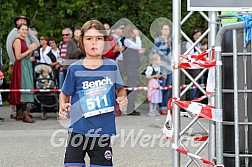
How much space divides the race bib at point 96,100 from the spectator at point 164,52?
26.8ft

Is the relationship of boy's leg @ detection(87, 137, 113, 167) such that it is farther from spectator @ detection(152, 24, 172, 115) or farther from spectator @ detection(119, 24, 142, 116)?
spectator @ detection(152, 24, 172, 115)

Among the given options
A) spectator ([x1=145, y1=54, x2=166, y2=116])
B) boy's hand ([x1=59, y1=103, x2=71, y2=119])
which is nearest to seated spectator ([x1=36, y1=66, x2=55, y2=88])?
spectator ([x1=145, y1=54, x2=166, y2=116])

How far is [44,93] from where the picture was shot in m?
13.9

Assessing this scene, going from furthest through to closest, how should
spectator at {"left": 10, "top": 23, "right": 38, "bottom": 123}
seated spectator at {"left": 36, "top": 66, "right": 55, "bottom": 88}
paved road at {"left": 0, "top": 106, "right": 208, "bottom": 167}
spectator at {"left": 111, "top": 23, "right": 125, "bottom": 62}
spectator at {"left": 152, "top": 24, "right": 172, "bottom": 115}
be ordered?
1. spectator at {"left": 152, "top": 24, "right": 172, "bottom": 115}
2. seated spectator at {"left": 36, "top": 66, "right": 55, "bottom": 88}
3. spectator at {"left": 111, "top": 23, "right": 125, "bottom": 62}
4. spectator at {"left": 10, "top": 23, "right": 38, "bottom": 123}
5. paved road at {"left": 0, "top": 106, "right": 208, "bottom": 167}

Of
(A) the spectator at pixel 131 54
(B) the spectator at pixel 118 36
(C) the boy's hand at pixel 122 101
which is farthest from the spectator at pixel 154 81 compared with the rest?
(C) the boy's hand at pixel 122 101

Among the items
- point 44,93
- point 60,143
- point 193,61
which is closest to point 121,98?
point 193,61

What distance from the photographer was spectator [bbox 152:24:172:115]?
14664 mm

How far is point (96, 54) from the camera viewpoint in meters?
6.34

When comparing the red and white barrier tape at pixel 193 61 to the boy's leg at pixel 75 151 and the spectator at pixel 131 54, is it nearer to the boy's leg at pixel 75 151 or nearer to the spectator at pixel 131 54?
the boy's leg at pixel 75 151

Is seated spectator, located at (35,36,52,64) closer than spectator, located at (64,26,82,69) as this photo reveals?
No

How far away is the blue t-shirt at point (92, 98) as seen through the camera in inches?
248

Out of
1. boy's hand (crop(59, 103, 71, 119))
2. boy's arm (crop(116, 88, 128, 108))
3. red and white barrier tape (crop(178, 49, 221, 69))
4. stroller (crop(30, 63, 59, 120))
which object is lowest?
stroller (crop(30, 63, 59, 120))

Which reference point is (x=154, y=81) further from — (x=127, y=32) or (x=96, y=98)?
(x=96, y=98)

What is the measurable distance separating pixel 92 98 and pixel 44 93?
769cm
